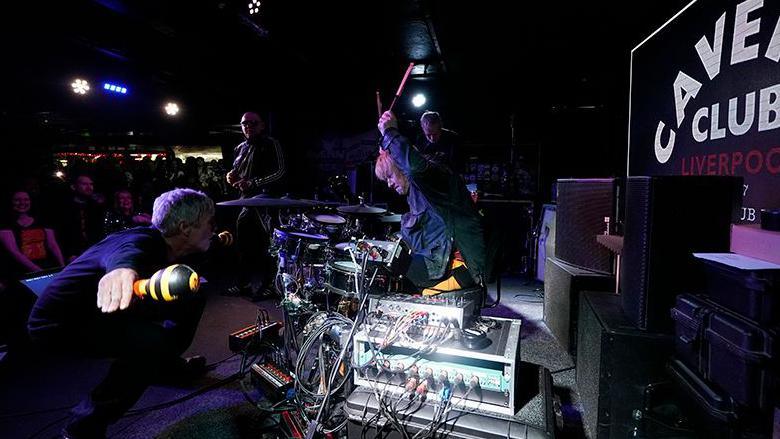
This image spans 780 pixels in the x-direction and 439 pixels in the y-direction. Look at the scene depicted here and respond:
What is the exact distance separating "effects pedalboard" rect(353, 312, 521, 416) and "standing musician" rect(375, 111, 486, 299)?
2.62 feet

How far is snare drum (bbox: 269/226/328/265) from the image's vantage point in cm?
338

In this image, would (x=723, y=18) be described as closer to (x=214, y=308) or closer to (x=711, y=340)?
(x=711, y=340)

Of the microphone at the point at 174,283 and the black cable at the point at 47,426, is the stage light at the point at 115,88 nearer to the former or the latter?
the black cable at the point at 47,426

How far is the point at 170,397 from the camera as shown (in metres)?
2.74

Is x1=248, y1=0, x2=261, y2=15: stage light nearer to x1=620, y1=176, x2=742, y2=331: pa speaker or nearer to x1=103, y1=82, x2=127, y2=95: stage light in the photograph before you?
x1=620, y1=176, x2=742, y2=331: pa speaker

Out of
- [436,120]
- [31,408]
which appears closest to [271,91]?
[436,120]

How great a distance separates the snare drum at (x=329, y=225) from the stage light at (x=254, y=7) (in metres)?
2.48

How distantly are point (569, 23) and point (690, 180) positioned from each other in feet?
14.6

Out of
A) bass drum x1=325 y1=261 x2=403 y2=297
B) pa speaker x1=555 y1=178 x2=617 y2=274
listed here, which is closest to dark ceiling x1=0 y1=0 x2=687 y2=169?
pa speaker x1=555 y1=178 x2=617 y2=274

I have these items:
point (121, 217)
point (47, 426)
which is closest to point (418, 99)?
point (121, 217)

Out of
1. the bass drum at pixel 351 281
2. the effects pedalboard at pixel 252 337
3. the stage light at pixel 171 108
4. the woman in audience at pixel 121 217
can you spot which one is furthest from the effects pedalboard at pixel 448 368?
the stage light at pixel 171 108

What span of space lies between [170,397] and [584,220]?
352 centimetres

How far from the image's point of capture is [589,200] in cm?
334

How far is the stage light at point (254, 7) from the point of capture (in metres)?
4.32
